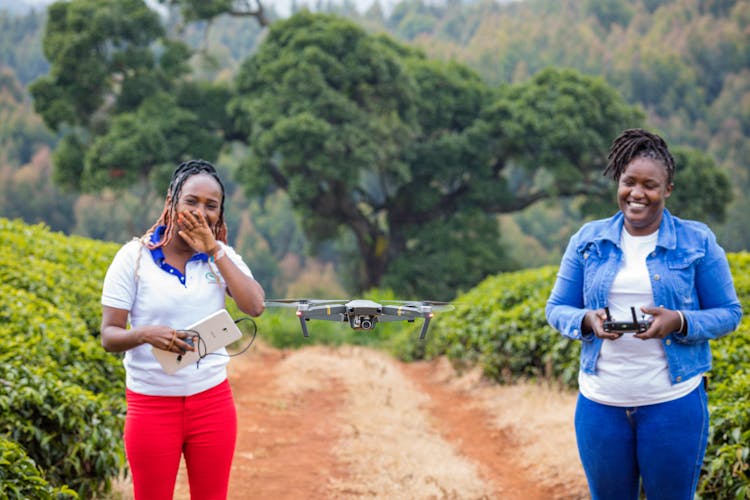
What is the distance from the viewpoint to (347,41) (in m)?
20.2

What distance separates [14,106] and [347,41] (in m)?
27.0

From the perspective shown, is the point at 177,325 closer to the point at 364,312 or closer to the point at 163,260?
the point at 163,260

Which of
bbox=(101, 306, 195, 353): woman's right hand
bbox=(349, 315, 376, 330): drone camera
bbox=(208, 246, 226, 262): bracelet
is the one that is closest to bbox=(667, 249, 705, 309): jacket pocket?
bbox=(349, 315, 376, 330): drone camera

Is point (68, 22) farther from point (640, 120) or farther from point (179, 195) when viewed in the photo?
point (179, 195)

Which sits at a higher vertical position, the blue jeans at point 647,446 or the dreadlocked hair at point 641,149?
the dreadlocked hair at point 641,149

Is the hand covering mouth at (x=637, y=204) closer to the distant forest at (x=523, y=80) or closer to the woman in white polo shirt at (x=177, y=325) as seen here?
the woman in white polo shirt at (x=177, y=325)

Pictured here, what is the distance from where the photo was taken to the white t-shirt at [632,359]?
8.97 feet

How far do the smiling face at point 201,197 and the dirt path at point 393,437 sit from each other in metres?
2.76

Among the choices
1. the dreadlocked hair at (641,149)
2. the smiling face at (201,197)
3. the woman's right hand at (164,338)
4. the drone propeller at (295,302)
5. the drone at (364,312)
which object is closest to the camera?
the drone at (364,312)

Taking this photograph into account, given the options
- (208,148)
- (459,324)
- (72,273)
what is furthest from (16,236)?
(208,148)

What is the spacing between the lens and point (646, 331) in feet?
8.68

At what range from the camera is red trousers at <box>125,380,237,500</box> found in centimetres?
268

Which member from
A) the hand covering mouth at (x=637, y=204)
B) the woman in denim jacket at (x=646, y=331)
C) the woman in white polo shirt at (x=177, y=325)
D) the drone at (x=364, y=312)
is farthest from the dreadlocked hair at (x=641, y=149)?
the woman in white polo shirt at (x=177, y=325)

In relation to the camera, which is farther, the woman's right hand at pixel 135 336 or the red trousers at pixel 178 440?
the red trousers at pixel 178 440
